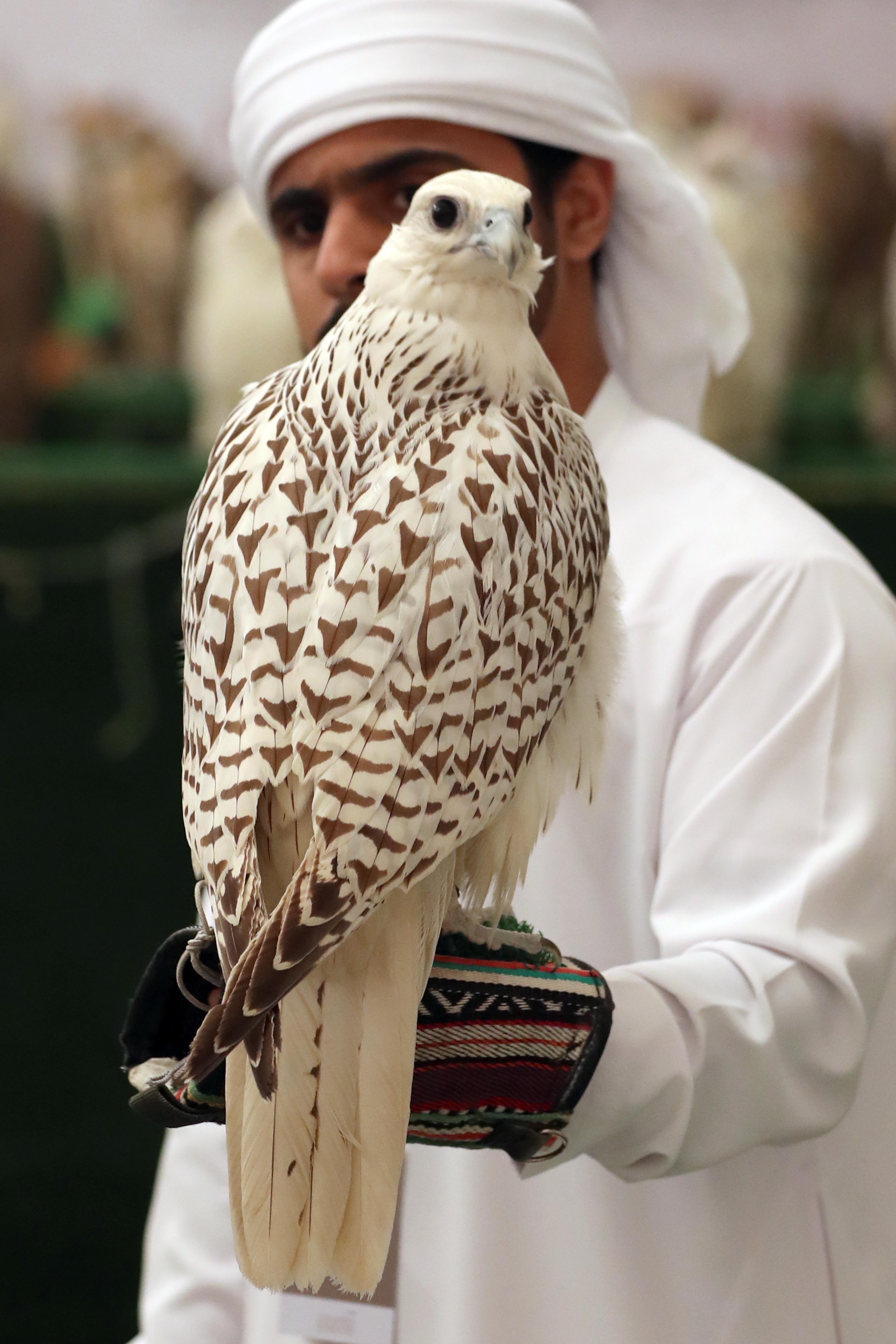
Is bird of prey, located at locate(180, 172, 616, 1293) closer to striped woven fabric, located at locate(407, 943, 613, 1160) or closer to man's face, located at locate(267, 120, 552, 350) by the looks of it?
striped woven fabric, located at locate(407, 943, 613, 1160)

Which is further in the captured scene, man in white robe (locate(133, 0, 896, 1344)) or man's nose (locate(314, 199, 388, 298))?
man's nose (locate(314, 199, 388, 298))

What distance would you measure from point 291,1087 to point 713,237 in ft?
3.30

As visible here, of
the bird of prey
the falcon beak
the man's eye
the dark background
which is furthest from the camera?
the dark background

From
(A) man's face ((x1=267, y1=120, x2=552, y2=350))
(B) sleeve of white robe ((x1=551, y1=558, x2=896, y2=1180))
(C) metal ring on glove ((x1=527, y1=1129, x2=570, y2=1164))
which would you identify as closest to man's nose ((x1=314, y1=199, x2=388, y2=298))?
(A) man's face ((x1=267, y1=120, x2=552, y2=350))

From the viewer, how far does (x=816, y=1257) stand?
1178 millimetres

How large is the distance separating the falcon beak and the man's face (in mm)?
314

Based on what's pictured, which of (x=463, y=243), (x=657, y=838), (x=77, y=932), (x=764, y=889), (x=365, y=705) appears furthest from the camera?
(x=77, y=932)

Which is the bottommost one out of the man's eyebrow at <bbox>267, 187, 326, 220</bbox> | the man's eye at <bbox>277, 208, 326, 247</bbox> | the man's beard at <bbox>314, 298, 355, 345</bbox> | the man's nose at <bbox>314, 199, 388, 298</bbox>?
the man's beard at <bbox>314, 298, 355, 345</bbox>

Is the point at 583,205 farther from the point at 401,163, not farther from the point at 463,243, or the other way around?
the point at 463,243

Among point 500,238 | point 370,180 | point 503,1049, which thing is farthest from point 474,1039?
point 370,180

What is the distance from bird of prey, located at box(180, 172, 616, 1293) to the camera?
0.81m

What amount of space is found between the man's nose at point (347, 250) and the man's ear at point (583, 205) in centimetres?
18

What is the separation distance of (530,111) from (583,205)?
0.35 ft

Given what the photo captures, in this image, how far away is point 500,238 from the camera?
92 cm
